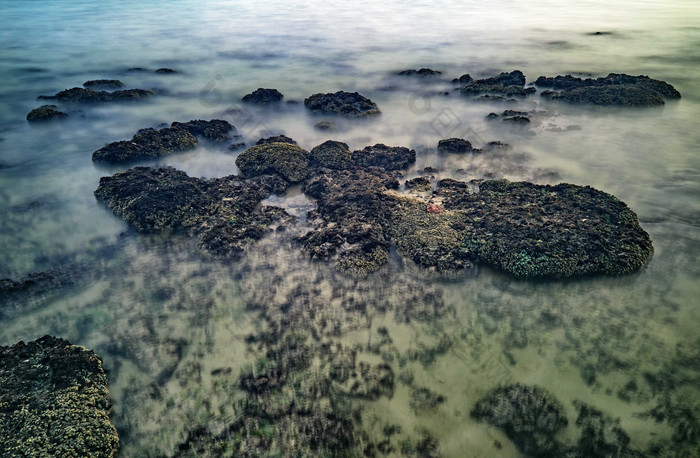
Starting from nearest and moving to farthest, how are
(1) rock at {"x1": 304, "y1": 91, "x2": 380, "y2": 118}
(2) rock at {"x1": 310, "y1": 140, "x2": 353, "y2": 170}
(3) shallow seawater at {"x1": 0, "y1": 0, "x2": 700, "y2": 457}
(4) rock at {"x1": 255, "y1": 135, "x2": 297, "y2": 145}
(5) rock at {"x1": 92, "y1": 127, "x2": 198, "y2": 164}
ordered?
(3) shallow seawater at {"x1": 0, "y1": 0, "x2": 700, "y2": 457}, (2) rock at {"x1": 310, "y1": 140, "x2": 353, "y2": 170}, (5) rock at {"x1": 92, "y1": 127, "x2": 198, "y2": 164}, (4) rock at {"x1": 255, "y1": 135, "x2": 297, "y2": 145}, (1) rock at {"x1": 304, "y1": 91, "x2": 380, "y2": 118}

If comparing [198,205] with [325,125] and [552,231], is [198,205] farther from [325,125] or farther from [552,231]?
[552,231]

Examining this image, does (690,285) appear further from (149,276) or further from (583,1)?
(583,1)

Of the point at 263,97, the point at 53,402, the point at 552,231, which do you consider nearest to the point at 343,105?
the point at 263,97

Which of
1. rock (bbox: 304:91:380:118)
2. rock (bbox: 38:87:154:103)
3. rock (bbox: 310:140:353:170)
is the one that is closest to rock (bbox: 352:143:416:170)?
rock (bbox: 310:140:353:170)

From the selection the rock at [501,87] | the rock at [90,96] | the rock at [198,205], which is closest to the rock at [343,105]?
the rock at [501,87]

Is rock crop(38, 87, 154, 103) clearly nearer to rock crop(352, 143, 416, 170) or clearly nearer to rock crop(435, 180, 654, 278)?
rock crop(352, 143, 416, 170)

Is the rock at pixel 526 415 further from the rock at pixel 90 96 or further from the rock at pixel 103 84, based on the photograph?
the rock at pixel 103 84

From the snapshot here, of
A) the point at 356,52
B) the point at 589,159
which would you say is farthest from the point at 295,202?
the point at 356,52

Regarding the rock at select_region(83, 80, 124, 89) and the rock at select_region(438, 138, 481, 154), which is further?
the rock at select_region(83, 80, 124, 89)
